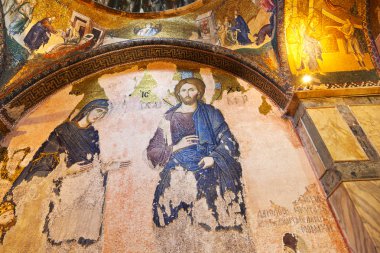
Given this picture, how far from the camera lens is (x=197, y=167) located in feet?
14.6

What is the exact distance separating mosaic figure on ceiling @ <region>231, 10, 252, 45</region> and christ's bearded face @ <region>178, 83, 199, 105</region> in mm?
1346

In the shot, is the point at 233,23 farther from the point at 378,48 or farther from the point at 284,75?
the point at 378,48

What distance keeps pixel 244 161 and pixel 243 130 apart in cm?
62

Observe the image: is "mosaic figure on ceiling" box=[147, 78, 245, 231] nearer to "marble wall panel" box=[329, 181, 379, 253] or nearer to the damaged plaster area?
the damaged plaster area

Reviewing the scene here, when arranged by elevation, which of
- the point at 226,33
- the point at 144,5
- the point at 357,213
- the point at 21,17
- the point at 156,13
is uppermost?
the point at 144,5

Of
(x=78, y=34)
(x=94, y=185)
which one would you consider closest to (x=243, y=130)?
(x=94, y=185)

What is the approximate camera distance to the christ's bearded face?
5504mm

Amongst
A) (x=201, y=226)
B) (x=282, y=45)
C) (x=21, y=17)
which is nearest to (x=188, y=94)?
(x=282, y=45)

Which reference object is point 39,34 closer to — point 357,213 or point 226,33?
point 226,33

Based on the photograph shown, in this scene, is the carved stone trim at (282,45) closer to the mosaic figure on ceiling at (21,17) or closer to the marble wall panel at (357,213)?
the marble wall panel at (357,213)

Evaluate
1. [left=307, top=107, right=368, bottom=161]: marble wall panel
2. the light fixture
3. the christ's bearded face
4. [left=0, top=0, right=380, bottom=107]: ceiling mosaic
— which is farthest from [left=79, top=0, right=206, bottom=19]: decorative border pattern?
[left=307, top=107, right=368, bottom=161]: marble wall panel

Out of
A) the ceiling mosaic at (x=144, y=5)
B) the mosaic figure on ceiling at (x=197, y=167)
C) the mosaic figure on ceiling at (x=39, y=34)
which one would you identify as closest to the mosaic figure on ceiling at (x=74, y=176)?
the mosaic figure on ceiling at (x=197, y=167)

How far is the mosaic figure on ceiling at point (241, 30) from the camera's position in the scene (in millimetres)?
5988

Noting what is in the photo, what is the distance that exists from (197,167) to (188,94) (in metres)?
1.65
